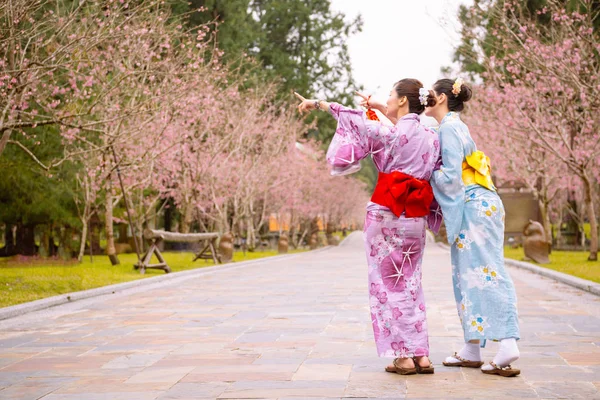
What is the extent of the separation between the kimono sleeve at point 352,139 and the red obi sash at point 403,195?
260mm

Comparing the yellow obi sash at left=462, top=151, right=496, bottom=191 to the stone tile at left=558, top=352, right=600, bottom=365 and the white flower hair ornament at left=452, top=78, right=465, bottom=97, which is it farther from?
the stone tile at left=558, top=352, right=600, bottom=365

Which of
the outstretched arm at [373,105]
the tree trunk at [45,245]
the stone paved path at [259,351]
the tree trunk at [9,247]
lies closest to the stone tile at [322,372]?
the stone paved path at [259,351]

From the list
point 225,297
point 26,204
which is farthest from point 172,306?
point 26,204

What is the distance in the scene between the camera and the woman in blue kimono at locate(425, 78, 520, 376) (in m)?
5.67

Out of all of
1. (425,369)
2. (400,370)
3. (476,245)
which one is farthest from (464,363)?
(476,245)

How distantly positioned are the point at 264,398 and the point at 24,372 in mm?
2205

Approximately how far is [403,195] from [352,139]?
0.59m

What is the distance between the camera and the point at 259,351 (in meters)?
6.95

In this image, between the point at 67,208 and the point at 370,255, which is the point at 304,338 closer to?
the point at 370,255

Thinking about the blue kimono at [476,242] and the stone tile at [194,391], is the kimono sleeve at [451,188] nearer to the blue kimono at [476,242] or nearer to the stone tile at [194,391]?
the blue kimono at [476,242]

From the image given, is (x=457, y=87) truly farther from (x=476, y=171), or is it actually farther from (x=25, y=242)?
(x=25, y=242)

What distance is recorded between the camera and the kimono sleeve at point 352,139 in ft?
19.1

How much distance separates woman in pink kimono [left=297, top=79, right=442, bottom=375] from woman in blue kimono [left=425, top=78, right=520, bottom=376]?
0.14 meters

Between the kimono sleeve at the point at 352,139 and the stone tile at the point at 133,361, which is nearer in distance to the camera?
the kimono sleeve at the point at 352,139
